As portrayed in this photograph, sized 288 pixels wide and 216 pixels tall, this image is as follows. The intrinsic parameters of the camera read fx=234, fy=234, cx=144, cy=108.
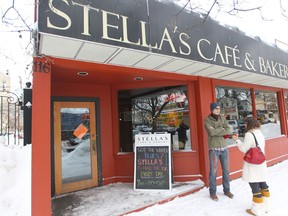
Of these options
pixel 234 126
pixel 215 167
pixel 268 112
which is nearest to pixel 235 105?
pixel 234 126

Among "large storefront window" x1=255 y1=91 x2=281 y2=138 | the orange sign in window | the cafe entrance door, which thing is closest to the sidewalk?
the cafe entrance door

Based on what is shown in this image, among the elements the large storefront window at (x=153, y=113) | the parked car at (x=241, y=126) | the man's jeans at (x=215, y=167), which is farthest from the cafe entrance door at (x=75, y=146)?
the parked car at (x=241, y=126)

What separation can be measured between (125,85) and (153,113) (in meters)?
0.98

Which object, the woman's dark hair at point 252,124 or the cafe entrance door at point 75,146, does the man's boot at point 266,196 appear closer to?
the woman's dark hair at point 252,124

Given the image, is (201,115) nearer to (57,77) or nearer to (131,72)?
(131,72)

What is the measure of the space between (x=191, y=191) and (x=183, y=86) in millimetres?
2391

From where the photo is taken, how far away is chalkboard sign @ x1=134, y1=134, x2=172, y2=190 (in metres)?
4.89

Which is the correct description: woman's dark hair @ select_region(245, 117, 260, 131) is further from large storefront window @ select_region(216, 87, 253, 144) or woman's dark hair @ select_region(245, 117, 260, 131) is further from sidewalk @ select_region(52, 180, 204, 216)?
large storefront window @ select_region(216, 87, 253, 144)

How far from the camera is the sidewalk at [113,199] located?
3980mm

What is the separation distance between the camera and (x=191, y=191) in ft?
16.0

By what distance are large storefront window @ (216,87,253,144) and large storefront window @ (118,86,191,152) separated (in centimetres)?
113

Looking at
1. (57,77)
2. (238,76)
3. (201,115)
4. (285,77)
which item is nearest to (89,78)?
(57,77)

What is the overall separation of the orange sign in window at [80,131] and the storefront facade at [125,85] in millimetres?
23

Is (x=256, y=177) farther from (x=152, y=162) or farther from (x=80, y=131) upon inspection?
(x=80, y=131)
